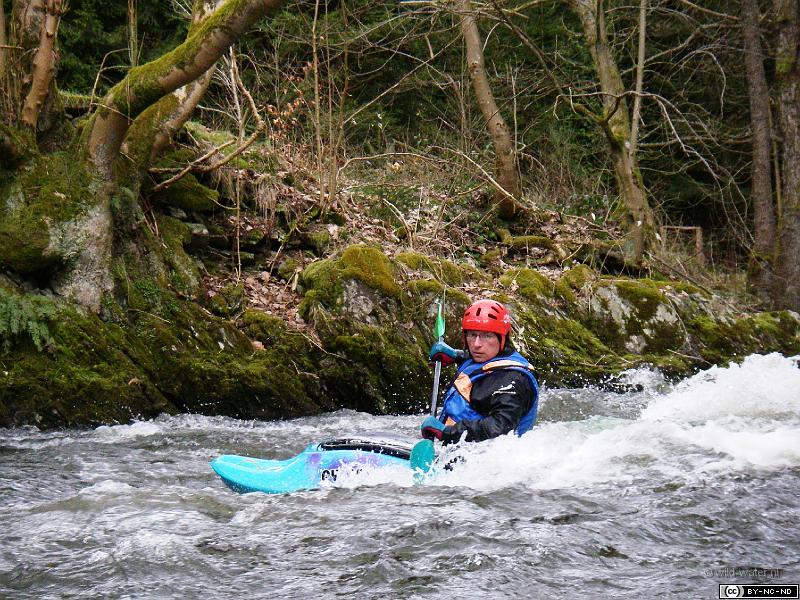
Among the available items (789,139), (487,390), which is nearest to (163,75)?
(487,390)

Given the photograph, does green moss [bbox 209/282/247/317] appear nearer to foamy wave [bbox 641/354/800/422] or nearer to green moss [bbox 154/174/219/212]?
green moss [bbox 154/174/219/212]

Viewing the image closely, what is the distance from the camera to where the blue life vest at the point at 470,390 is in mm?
5266

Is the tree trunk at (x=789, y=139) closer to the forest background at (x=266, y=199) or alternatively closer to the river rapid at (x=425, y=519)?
the forest background at (x=266, y=199)

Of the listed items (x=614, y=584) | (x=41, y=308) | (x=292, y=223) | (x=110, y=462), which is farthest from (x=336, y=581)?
(x=292, y=223)

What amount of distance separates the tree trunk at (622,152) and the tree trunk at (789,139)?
2240 millimetres

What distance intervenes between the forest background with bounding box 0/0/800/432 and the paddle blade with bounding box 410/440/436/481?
2.74 m

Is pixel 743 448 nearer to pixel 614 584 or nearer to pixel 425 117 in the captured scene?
pixel 614 584

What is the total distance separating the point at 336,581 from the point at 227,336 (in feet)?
14.4

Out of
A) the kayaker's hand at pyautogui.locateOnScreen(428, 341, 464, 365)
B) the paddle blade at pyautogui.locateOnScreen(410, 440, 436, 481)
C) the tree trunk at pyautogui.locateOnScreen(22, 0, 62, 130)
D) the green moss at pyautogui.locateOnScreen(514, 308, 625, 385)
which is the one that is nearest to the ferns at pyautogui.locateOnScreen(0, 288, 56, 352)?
the tree trunk at pyautogui.locateOnScreen(22, 0, 62, 130)

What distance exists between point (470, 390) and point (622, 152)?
7.89 m

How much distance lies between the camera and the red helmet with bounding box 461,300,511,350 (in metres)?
5.41

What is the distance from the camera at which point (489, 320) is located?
5418 mm

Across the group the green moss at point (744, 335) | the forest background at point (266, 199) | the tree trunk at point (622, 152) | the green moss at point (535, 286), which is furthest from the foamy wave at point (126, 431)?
the tree trunk at point (622, 152)

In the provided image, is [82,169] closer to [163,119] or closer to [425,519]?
[163,119]
